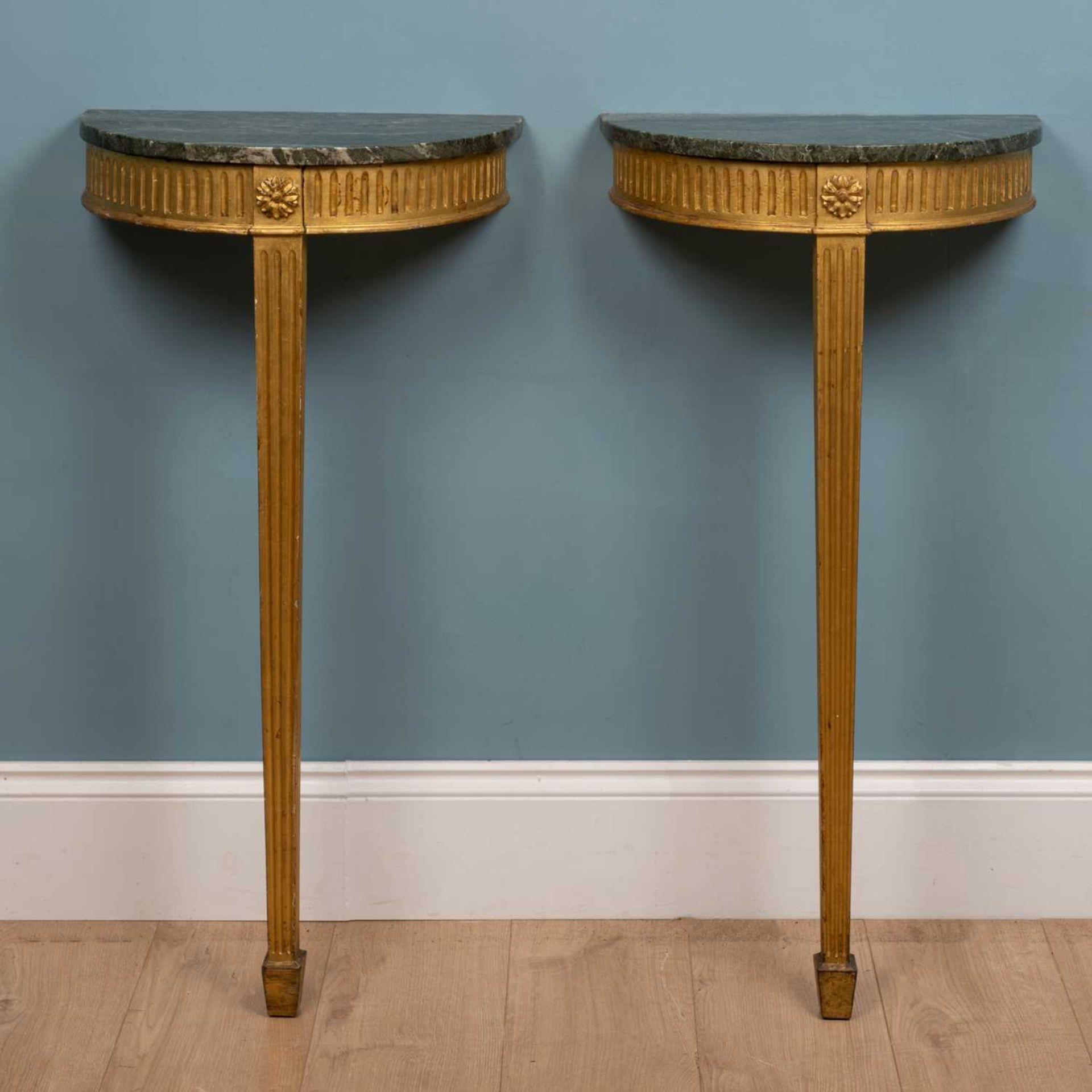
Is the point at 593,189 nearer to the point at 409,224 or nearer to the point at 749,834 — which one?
the point at 409,224

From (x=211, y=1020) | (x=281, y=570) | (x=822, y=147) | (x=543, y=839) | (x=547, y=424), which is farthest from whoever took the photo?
(x=543, y=839)

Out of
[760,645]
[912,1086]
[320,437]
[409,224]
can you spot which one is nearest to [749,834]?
[760,645]

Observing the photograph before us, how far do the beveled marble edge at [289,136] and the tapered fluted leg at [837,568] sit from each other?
47cm

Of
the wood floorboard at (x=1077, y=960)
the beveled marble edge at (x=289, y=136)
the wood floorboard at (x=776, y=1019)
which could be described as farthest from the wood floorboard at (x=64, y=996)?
the wood floorboard at (x=1077, y=960)

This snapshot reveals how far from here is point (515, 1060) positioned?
218cm

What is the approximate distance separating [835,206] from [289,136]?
662mm

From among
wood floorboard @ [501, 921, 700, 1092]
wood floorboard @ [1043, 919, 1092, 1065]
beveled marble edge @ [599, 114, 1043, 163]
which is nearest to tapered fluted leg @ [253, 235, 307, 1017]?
wood floorboard @ [501, 921, 700, 1092]

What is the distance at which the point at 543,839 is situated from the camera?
2506 millimetres

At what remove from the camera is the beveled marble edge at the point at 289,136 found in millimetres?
1910

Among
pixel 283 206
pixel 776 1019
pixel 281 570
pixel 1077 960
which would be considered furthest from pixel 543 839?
pixel 283 206

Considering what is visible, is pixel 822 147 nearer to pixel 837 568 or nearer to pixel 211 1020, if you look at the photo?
pixel 837 568

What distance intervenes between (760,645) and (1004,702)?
14.9 inches

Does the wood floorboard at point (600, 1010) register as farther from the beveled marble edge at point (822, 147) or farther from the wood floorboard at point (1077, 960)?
the beveled marble edge at point (822, 147)

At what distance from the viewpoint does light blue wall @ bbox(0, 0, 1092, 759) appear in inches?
89.0
